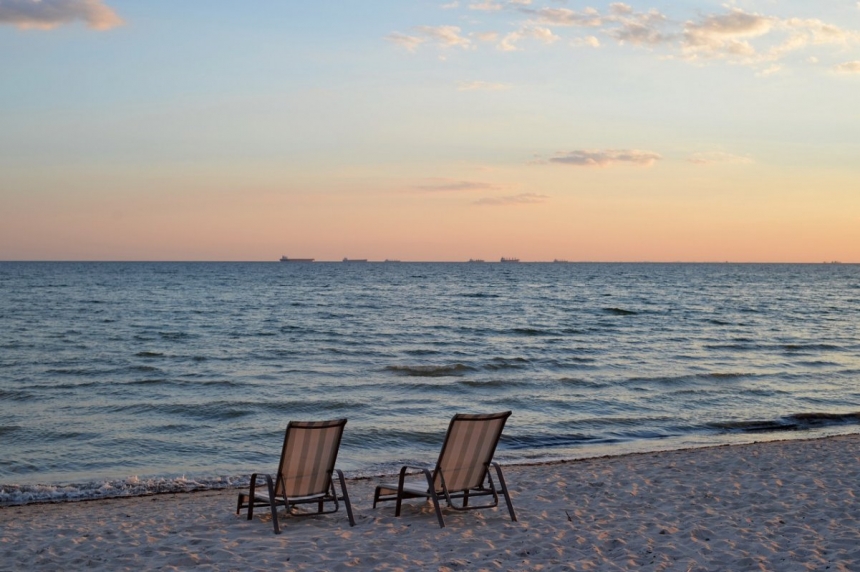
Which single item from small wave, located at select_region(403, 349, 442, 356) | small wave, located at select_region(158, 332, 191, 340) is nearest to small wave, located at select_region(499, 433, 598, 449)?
small wave, located at select_region(403, 349, 442, 356)

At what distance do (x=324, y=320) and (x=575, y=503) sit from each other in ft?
106

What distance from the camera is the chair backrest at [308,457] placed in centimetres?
739

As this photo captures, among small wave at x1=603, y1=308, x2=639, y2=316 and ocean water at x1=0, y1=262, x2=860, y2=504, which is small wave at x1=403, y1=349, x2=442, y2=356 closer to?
ocean water at x1=0, y1=262, x2=860, y2=504

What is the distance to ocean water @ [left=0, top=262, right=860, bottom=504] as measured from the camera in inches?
500

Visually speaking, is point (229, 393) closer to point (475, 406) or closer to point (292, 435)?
point (475, 406)

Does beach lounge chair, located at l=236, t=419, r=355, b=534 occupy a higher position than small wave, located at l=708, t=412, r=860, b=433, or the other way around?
beach lounge chair, located at l=236, t=419, r=355, b=534

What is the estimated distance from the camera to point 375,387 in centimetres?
1942

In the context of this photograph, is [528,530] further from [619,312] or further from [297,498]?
[619,312]

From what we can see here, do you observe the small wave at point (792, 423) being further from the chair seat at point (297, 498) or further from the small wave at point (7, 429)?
the small wave at point (7, 429)

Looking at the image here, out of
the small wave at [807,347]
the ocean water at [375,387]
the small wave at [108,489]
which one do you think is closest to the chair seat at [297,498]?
the small wave at [108,489]

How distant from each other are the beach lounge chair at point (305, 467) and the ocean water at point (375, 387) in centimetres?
360

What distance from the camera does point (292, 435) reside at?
7379 mm

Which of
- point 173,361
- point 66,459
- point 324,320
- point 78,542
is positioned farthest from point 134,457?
point 324,320

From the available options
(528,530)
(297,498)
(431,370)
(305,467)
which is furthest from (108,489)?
(431,370)
